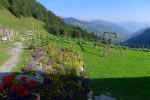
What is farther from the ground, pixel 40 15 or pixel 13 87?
pixel 40 15

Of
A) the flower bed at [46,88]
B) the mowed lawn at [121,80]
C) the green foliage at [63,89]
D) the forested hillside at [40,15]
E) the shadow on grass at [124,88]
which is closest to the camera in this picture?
the flower bed at [46,88]

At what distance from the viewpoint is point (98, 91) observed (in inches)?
746

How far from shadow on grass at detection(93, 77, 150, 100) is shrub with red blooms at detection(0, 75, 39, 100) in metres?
4.91

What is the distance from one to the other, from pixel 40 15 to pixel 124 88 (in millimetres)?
131698

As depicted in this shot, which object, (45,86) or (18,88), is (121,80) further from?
(18,88)

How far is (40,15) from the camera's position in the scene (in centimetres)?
15075

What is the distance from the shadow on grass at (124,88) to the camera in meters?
18.8

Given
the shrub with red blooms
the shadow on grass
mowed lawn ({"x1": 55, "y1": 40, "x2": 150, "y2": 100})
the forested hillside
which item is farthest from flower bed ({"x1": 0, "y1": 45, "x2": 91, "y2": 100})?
the forested hillside

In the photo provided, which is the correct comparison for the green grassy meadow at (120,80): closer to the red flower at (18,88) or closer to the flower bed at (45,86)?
the flower bed at (45,86)

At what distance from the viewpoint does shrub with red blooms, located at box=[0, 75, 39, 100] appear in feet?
42.8

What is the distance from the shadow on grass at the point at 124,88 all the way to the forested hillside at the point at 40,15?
313 feet

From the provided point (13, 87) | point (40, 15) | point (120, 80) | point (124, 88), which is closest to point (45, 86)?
point (13, 87)

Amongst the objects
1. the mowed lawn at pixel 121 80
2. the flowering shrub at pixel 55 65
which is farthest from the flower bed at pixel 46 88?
the mowed lawn at pixel 121 80

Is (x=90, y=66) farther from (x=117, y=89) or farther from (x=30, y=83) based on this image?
(x=30, y=83)
